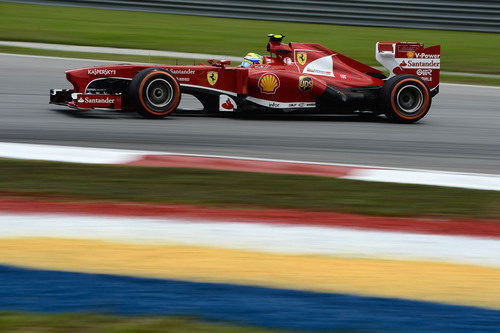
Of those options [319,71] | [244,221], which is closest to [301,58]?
[319,71]

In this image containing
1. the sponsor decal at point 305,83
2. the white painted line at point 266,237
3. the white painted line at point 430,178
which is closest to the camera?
the white painted line at point 266,237

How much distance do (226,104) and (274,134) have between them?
1.03 meters

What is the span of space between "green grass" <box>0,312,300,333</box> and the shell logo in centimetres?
636

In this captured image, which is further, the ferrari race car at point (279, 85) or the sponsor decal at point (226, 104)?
the sponsor decal at point (226, 104)

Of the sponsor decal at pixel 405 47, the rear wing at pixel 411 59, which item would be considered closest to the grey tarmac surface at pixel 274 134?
the rear wing at pixel 411 59

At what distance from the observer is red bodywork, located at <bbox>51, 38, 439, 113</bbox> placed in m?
8.83

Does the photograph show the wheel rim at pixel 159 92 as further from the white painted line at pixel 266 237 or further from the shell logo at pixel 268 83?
the white painted line at pixel 266 237

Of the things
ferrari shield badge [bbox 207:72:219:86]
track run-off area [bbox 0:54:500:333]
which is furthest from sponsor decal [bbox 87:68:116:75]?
track run-off area [bbox 0:54:500:333]

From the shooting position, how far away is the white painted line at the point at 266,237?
13.7 ft

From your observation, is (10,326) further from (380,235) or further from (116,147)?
(116,147)

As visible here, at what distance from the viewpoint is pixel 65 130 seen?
26.8 feet

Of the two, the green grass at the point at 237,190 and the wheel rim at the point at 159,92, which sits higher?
the wheel rim at the point at 159,92

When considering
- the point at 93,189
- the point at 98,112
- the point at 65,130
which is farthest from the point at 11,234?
the point at 98,112

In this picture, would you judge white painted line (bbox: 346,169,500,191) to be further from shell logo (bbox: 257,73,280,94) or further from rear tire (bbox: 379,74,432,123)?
rear tire (bbox: 379,74,432,123)
